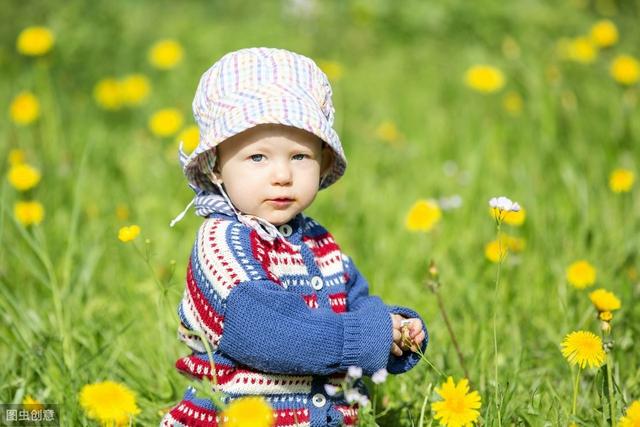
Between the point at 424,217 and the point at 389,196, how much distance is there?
23.9 inches

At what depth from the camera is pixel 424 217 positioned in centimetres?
242

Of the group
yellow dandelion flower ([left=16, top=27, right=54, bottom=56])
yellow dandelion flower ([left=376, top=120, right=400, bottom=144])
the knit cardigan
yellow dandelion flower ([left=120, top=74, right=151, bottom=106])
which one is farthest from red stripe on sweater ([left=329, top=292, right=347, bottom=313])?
yellow dandelion flower ([left=120, top=74, right=151, bottom=106])

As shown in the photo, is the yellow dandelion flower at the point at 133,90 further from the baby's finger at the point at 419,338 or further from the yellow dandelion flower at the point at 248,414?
the yellow dandelion flower at the point at 248,414

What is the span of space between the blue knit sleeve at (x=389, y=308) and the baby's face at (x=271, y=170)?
23 cm

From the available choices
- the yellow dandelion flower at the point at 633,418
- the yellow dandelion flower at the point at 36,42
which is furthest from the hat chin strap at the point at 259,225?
the yellow dandelion flower at the point at 36,42

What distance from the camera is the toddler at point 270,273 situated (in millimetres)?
1429

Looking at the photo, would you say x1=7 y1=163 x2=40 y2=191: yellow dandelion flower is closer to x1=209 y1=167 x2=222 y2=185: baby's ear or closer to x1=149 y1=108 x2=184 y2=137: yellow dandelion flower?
x1=149 y1=108 x2=184 y2=137: yellow dandelion flower

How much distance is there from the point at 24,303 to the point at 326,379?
114cm

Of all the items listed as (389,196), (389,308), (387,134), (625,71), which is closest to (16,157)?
(389,196)

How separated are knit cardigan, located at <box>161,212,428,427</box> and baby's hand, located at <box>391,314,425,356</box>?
0.04 m

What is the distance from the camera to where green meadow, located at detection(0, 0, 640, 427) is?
6.40 feet

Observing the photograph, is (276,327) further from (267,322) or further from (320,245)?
(320,245)

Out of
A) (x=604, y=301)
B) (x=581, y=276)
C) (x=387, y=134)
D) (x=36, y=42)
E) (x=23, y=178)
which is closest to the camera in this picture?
(x=604, y=301)

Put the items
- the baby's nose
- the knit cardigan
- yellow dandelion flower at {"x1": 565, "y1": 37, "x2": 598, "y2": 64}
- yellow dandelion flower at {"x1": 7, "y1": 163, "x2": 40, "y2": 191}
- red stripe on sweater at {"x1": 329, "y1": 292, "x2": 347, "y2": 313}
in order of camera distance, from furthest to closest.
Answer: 1. yellow dandelion flower at {"x1": 565, "y1": 37, "x2": 598, "y2": 64}
2. yellow dandelion flower at {"x1": 7, "y1": 163, "x2": 40, "y2": 191}
3. red stripe on sweater at {"x1": 329, "y1": 292, "x2": 347, "y2": 313}
4. the baby's nose
5. the knit cardigan
